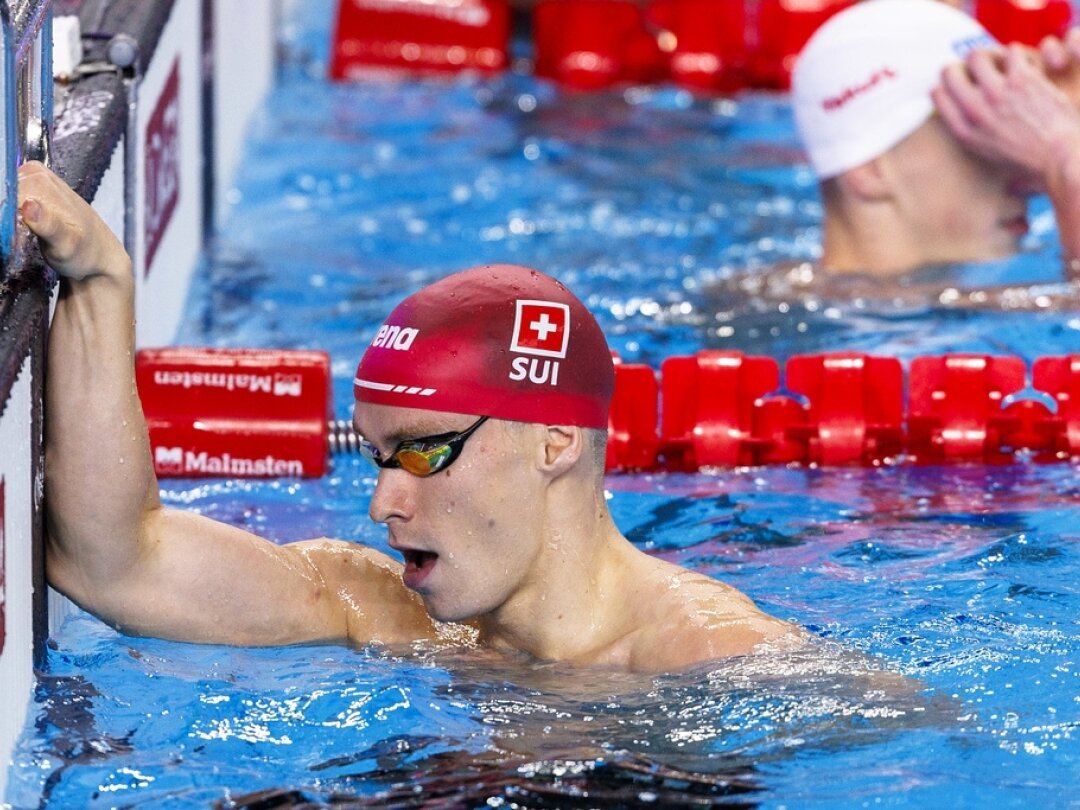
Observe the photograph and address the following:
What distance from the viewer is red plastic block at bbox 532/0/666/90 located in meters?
8.68

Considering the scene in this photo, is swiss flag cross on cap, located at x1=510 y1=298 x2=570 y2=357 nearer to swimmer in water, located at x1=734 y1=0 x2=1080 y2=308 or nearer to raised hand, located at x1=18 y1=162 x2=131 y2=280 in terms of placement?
raised hand, located at x1=18 y1=162 x2=131 y2=280

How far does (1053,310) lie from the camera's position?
196 inches

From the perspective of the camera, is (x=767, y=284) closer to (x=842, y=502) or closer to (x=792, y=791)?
(x=842, y=502)

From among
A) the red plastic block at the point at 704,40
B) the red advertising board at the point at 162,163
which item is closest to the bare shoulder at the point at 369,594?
the red advertising board at the point at 162,163

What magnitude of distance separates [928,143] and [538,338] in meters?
2.71

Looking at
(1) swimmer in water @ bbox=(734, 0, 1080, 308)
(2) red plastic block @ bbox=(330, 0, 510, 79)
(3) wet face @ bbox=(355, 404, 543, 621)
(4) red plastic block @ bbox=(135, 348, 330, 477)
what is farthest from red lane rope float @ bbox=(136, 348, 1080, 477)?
(2) red plastic block @ bbox=(330, 0, 510, 79)

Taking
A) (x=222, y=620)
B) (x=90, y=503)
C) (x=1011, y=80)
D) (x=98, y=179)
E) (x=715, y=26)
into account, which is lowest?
(x=222, y=620)

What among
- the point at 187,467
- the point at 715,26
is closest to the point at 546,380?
the point at 187,467

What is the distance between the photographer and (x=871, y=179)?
5.16m

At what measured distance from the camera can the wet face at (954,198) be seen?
509 cm

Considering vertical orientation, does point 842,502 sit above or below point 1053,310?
below

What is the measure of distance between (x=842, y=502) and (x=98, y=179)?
1.71 m

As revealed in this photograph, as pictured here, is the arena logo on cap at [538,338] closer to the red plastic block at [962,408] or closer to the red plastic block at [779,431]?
the red plastic block at [779,431]

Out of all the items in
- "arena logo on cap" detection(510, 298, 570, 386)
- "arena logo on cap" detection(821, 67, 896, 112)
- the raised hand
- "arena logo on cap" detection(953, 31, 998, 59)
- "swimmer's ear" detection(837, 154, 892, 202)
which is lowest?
"arena logo on cap" detection(510, 298, 570, 386)
